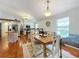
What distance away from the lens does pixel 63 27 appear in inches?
304

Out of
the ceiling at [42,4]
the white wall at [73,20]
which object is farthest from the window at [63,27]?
the ceiling at [42,4]

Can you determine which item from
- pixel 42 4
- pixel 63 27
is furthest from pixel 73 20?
pixel 42 4

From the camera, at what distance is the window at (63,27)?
7198 mm

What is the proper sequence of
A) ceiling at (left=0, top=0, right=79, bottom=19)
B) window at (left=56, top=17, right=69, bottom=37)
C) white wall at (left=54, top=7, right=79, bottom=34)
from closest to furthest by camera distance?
1. ceiling at (left=0, top=0, right=79, bottom=19)
2. white wall at (left=54, top=7, right=79, bottom=34)
3. window at (left=56, top=17, right=69, bottom=37)

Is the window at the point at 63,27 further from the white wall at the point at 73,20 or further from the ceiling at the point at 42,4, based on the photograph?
the ceiling at the point at 42,4

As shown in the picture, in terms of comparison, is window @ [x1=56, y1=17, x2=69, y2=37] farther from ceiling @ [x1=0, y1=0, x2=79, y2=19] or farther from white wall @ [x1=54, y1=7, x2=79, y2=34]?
ceiling @ [x1=0, y1=0, x2=79, y2=19]

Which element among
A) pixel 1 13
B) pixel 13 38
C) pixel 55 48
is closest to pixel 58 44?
pixel 55 48

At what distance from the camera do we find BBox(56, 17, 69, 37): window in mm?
7198

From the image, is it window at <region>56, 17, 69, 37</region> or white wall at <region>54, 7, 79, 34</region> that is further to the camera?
window at <region>56, 17, 69, 37</region>

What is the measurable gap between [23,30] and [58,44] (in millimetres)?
13785

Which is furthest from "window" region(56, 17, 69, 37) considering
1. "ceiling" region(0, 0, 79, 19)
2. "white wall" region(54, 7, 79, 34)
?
"ceiling" region(0, 0, 79, 19)

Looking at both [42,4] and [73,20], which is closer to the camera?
[42,4]

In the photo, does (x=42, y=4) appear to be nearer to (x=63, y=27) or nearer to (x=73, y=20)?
(x=73, y=20)

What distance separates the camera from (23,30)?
17047mm
